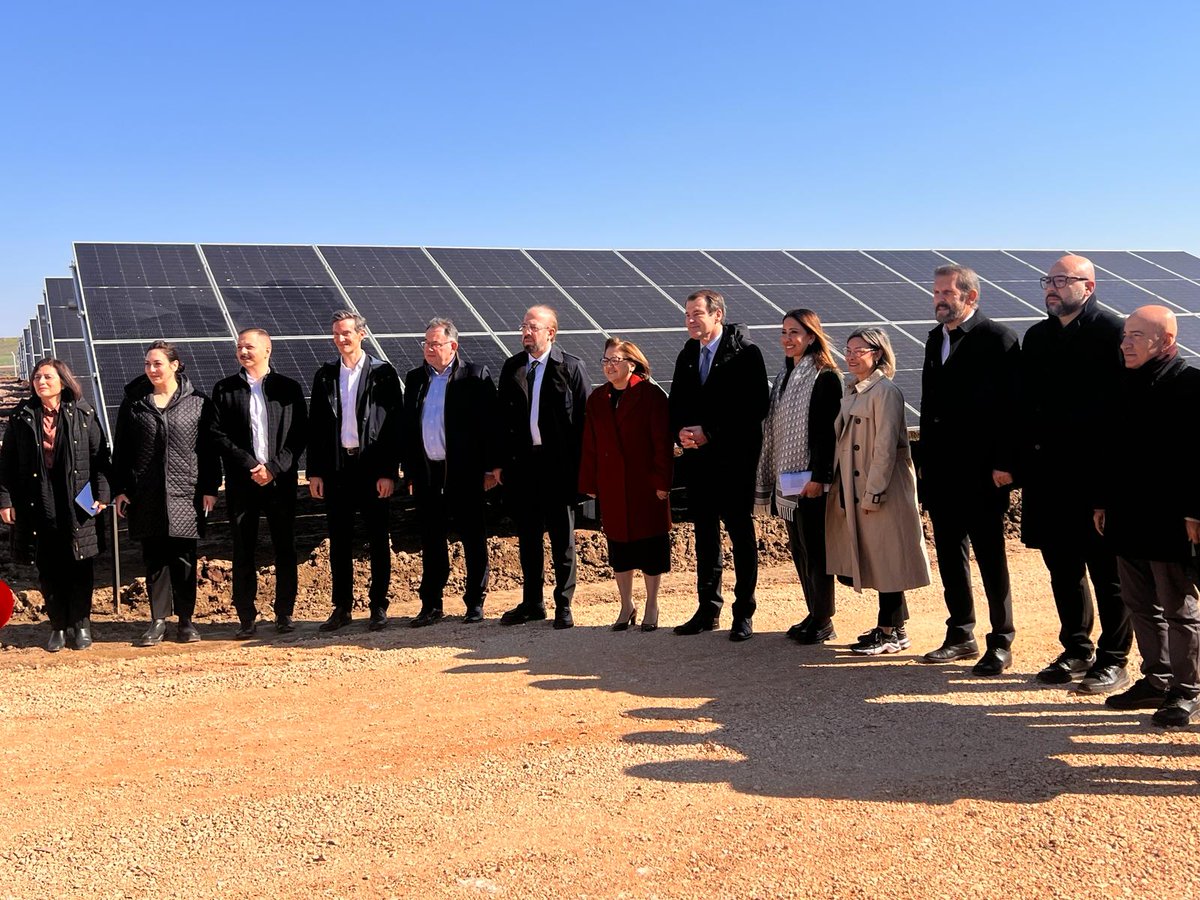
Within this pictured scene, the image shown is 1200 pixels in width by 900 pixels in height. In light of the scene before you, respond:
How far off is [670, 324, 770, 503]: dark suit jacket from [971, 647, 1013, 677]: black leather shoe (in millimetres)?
1707

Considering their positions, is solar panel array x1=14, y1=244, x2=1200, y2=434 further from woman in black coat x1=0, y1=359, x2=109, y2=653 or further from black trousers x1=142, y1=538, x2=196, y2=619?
black trousers x1=142, y1=538, x2=196, y2=619

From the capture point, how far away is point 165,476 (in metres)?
7.35

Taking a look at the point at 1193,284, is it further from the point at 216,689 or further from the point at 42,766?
the point at 42,766

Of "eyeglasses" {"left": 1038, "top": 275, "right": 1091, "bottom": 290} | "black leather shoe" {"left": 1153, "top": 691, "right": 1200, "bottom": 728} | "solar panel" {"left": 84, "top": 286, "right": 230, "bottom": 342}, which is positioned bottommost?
"black leather shoe" {"left": 1153, "top": 691, "right": 1200, "bottom": 728}

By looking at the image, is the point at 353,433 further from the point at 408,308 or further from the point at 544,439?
the point at 408,308

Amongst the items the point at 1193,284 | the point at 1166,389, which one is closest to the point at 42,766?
the point at 1166,389

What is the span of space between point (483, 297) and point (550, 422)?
5404 millimetres

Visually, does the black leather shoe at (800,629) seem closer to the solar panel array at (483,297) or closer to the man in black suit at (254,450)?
the man in black suit at (254,450)

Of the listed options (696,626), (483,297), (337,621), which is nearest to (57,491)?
(337,621)

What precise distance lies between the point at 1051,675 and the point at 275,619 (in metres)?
5.47

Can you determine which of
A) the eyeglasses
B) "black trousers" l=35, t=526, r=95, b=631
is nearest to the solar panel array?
"black trousers" l=35, t=526, r=95, b=631

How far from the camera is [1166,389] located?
15.9ft

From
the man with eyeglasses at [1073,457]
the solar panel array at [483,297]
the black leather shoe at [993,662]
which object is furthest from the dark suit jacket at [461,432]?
the man with eyeglasses at [1073,457]

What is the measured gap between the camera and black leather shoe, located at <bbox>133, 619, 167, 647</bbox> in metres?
7.41
